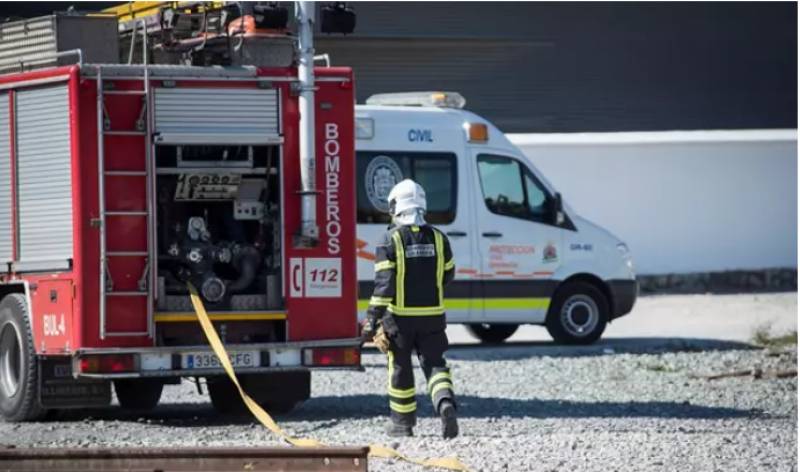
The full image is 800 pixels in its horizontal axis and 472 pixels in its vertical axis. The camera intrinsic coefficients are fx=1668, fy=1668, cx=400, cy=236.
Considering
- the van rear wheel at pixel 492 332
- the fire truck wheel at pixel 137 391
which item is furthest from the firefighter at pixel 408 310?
the van rear wheel at pixel 492 332

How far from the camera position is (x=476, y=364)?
58.2 feet

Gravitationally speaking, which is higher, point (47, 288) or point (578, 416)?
point (47, 288)

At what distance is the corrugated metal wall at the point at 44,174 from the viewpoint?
12.6m

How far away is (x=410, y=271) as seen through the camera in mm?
11523

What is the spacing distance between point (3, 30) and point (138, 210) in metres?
2.26

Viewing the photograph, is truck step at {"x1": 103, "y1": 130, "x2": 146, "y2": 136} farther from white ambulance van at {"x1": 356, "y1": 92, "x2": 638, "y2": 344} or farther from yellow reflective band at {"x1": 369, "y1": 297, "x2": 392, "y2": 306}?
white ambulance van at {"x1": 356, "y1": 92, "x2": 638, "y2": 344}

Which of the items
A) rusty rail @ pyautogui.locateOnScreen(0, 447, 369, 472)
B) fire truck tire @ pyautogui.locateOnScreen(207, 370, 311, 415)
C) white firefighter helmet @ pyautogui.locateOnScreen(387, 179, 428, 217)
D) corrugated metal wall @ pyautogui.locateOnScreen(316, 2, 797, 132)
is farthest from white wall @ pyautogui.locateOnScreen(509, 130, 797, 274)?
rusty rail @ pyautogui.locateOnScreen(0, 447, 369, 472)

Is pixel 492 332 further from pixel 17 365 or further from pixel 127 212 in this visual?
pixel 127 212

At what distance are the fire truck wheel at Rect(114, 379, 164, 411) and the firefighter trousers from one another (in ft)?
9.70

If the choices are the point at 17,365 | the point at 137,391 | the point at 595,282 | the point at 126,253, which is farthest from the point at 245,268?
the point at 595,282

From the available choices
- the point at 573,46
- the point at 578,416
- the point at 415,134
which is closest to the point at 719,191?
the point at 573,46

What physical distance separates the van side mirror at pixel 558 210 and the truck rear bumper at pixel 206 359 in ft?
21.4

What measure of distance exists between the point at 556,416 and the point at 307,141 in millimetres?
3023

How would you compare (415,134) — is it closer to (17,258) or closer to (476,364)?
(476,364)
